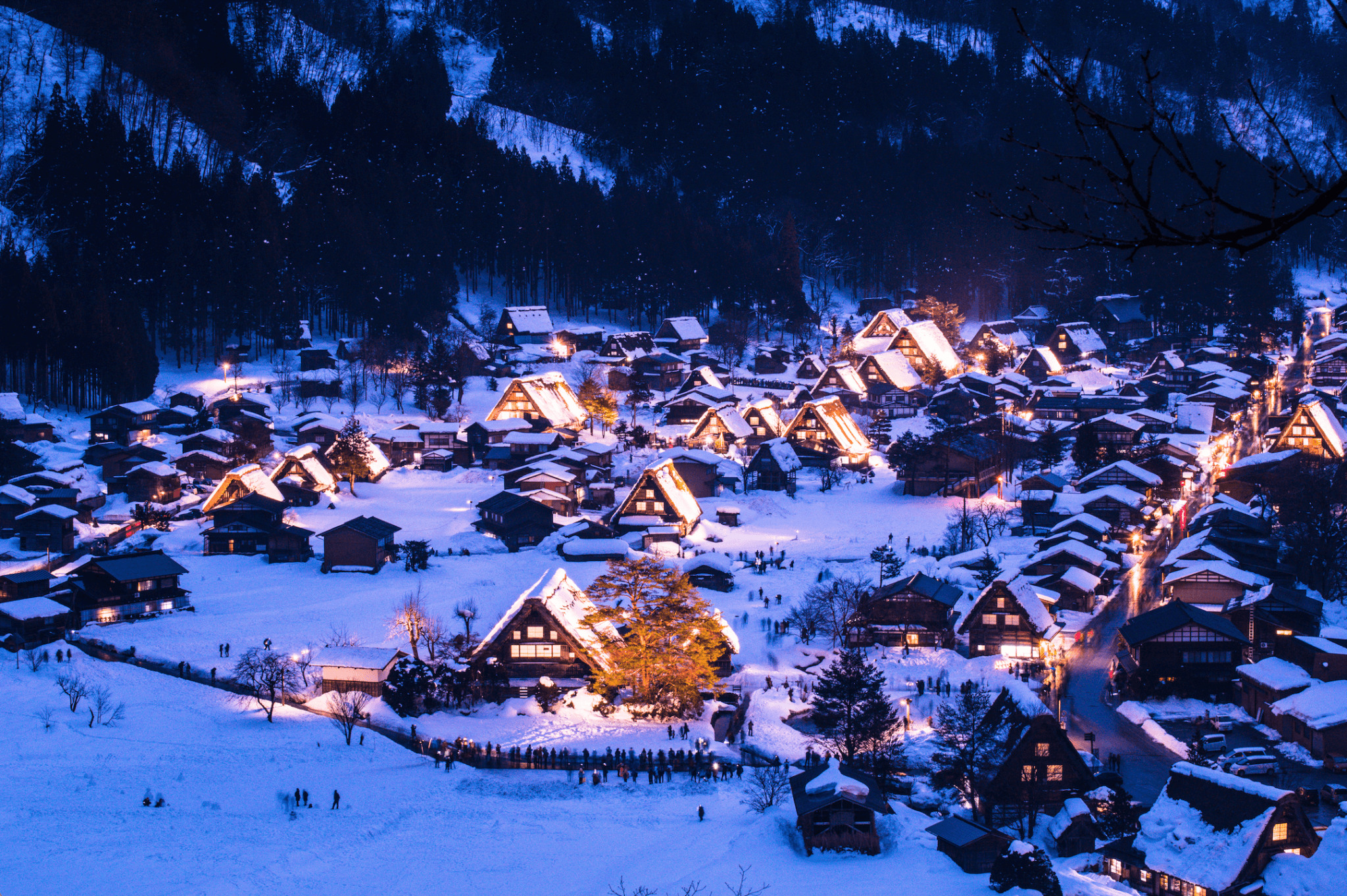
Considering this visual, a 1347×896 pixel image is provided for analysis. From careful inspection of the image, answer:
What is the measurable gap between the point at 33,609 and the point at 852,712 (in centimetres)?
2083

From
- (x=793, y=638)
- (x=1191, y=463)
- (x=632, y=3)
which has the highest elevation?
(x=632, y=3)

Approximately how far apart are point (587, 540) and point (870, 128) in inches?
2652

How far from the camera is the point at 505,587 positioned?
31844 millimetres

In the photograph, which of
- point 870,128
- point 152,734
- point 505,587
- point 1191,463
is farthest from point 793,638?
point 870,128

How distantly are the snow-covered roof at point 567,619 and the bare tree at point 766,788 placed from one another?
530cm

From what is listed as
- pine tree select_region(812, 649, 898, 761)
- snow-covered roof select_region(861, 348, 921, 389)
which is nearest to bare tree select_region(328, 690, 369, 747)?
pine tree select_region(812, 649, 898, 761)

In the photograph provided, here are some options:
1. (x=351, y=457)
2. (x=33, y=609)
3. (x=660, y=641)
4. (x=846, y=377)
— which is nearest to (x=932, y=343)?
(x=846, y=377)

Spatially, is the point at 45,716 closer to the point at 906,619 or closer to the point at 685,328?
the point at 906,619

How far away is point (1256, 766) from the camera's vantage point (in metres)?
21.7

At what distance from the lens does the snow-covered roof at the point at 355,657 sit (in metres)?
25.3

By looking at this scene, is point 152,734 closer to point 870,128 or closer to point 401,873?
point 401,873

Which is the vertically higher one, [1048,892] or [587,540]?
[587,540]

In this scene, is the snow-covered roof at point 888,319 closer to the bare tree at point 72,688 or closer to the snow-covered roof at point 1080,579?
the snow-covered roof at point 1080,579

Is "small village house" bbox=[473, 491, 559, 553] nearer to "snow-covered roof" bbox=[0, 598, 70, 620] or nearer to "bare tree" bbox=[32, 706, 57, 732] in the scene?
"snow-covered roof" bbox=[0, 598, 70, 620]
